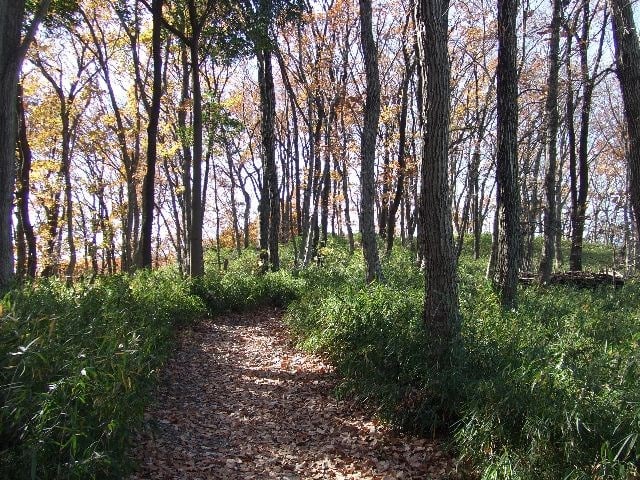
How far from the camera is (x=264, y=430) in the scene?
5.37 meters

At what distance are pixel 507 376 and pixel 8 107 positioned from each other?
8.25 metres

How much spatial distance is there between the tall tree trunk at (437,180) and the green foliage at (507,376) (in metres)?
0.32

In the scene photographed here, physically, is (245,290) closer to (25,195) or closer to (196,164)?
(196,164)

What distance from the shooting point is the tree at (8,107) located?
280 inches

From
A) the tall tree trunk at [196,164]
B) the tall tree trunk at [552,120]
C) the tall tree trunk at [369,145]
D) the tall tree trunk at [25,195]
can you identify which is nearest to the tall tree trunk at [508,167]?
the tall tree trunk at [369,145]

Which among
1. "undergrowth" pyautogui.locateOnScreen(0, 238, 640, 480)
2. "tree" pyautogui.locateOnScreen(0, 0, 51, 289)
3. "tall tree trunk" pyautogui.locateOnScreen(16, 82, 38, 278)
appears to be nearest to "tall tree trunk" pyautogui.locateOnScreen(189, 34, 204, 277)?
"undergrowth" pyautogui.locateOnScreen(0, 238, 640, 480)

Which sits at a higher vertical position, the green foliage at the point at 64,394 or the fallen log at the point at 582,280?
the green foliage at the point at 64,394

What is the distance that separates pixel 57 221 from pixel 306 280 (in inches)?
602

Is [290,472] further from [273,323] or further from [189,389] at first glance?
Result: [273,323]

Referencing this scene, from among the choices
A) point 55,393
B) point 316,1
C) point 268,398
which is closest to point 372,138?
point 268,398

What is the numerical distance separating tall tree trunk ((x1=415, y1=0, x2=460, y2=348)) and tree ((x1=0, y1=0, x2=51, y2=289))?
21.1ft

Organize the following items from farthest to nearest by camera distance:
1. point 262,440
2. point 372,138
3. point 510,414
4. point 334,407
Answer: point 372,138 < point 334,407 < point 262,440 < point 510,414

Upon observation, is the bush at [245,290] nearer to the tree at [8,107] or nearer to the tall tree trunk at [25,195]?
the tree at [8,107]

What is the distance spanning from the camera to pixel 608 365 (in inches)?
153
